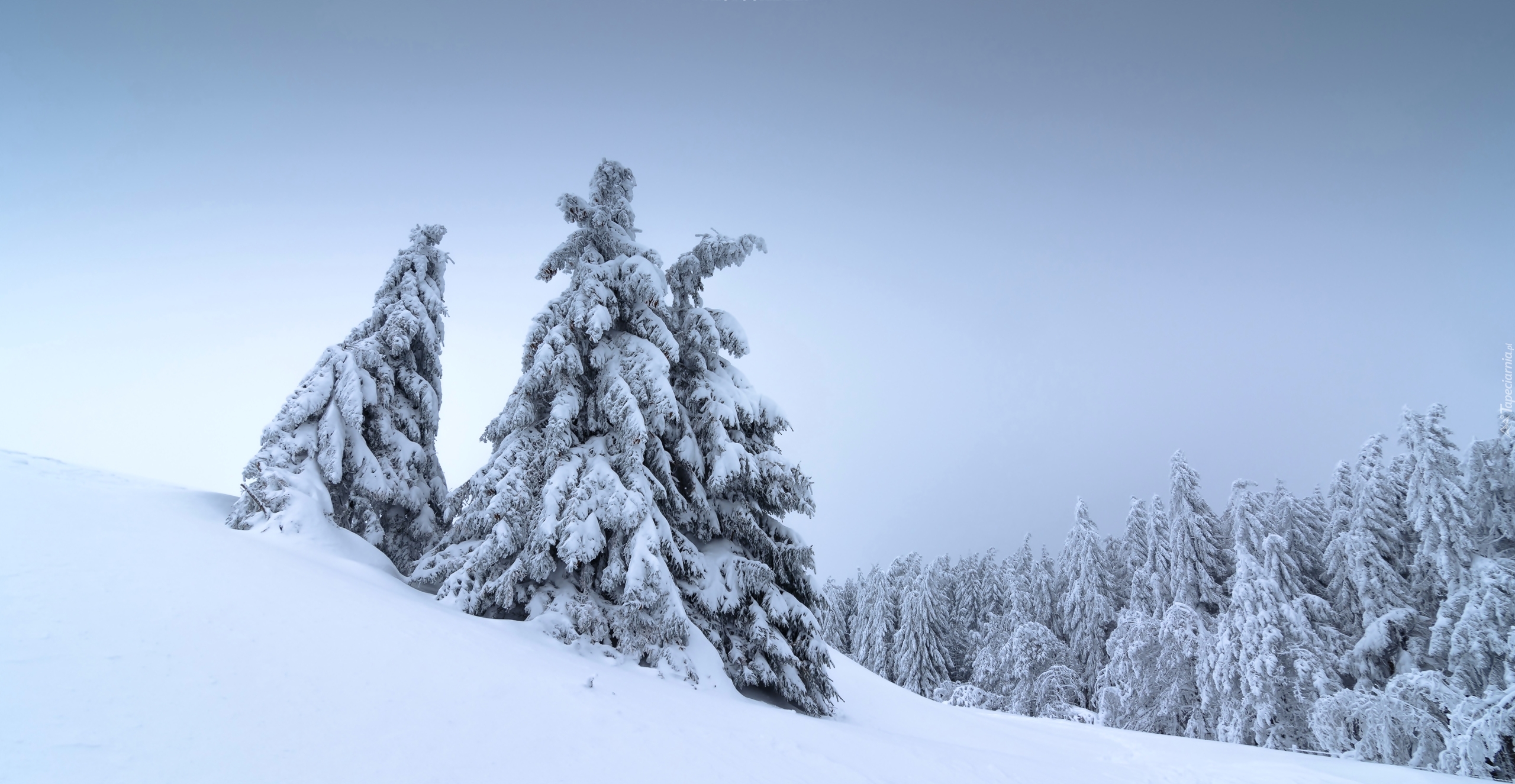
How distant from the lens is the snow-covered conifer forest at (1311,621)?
15.7 m

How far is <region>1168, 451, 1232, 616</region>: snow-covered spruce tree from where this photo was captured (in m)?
28.2

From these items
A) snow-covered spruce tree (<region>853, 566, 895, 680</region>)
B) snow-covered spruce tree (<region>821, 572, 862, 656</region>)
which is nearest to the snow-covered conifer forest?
snow-covered spruce tree (<region>853, 566, 895, 680</region>)

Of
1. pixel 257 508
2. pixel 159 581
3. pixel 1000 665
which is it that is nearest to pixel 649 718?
pixel 159 581

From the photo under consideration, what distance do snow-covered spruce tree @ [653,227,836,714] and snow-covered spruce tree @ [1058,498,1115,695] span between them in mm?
29710

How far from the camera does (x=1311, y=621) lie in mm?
23172

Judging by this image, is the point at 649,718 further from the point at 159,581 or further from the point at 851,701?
the point at 851,701

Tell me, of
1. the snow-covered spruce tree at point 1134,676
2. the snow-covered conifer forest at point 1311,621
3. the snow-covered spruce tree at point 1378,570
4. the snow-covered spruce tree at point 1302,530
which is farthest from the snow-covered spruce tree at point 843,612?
the snow-covered spruce tree at point 1378,570

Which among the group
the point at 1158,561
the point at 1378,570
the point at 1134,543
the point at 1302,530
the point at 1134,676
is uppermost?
the point at 1302,530

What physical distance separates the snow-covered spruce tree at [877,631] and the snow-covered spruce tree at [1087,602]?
11429 mm

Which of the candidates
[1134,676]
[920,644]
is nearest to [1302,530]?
[1134,676]

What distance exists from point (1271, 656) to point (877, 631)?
25.5 metres

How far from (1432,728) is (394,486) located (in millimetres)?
24351

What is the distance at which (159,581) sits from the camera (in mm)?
5941

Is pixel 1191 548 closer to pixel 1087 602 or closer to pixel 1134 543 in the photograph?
pixel 1134 543
